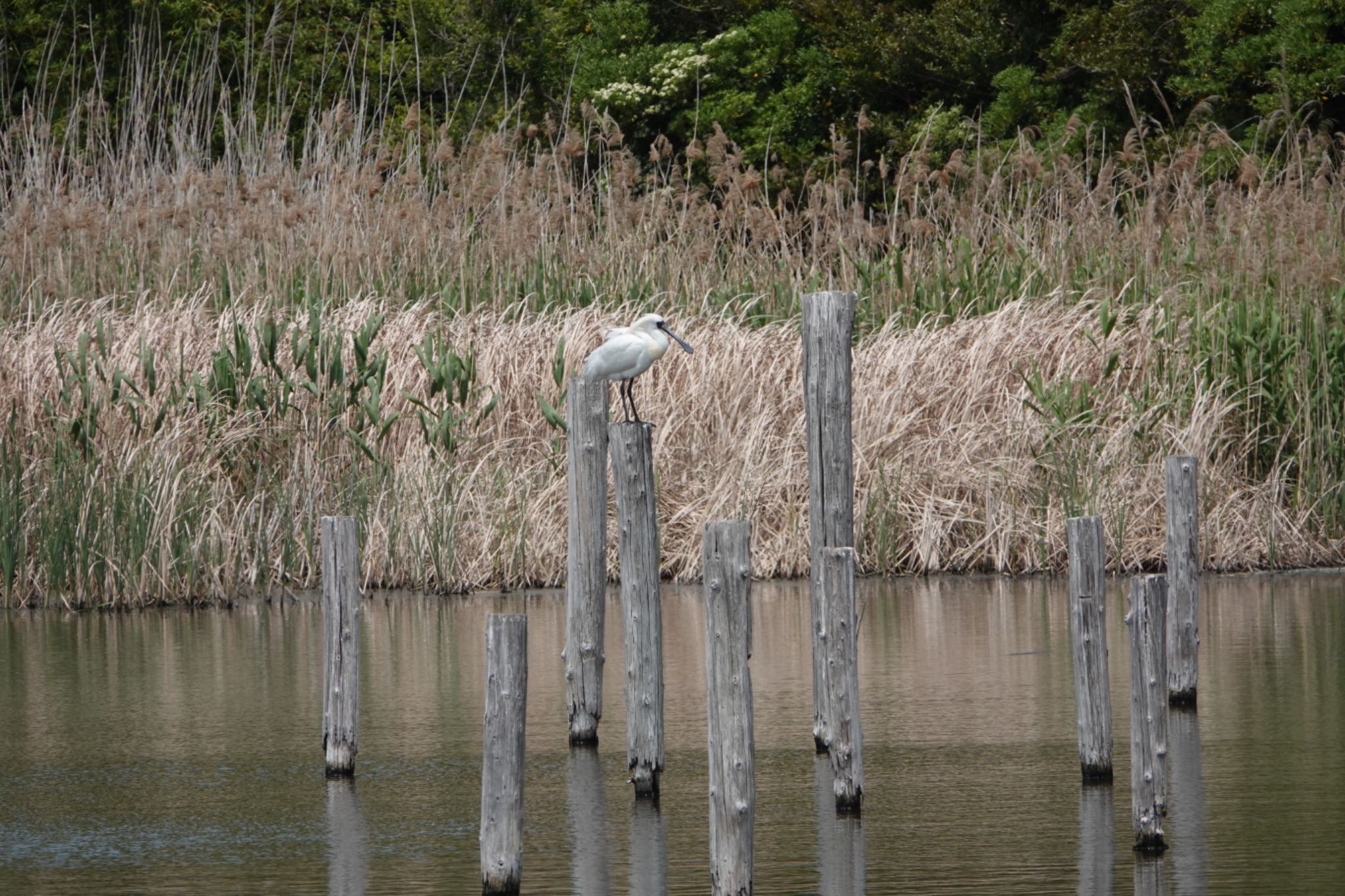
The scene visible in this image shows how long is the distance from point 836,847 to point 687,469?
7949mm

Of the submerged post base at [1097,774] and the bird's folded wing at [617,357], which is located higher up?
the bird's folded wing at [617,357]

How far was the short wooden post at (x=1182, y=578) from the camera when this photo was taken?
9195 millimetres

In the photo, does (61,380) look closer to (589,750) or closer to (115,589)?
(115,589)

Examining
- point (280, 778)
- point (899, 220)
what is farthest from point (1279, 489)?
point (280, 778)

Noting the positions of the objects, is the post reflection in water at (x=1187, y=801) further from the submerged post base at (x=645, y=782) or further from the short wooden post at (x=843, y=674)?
the submerged post base at (x=645, y=782)

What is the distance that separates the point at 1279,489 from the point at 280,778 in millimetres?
8298

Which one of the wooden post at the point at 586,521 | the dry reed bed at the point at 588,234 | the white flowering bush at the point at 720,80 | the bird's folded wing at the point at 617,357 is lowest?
the wooden post at the point at 586,521

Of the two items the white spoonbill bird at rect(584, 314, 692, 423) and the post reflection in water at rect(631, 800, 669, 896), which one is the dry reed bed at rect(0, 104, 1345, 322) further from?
the post reflection in water at rect(631, 800, 669, 896)

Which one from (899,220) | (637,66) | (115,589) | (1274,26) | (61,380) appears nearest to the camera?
(115,589)

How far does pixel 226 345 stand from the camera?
1491 centimetres

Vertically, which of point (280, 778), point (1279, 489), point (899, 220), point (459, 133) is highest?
point (459, 133)

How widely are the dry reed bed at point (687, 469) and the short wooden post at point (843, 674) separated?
687cm

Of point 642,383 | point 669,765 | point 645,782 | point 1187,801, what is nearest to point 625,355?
point 669,765

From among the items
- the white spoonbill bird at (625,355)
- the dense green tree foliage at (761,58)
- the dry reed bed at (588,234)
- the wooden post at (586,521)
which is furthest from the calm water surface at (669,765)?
the dense green tree foliage at (761,58)
